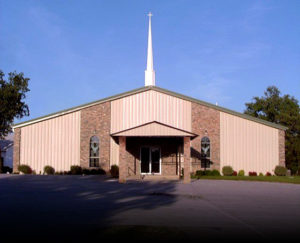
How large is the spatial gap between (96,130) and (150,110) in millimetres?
4522

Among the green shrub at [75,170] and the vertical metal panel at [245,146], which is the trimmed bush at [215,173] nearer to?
the vertical metal panel at [245,146]

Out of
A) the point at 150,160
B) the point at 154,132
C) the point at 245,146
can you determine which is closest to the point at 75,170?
the point at 150,160

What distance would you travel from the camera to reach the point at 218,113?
31.9 meters

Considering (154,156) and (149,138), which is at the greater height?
(149,138)

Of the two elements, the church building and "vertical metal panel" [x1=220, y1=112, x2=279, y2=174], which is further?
"vertical metal panel" [x1=220, y1=112, x2=279, y2=174]

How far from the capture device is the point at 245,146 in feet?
104

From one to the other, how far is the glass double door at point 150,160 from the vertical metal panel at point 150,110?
226cm

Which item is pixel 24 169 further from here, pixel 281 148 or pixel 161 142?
pixel 281 148

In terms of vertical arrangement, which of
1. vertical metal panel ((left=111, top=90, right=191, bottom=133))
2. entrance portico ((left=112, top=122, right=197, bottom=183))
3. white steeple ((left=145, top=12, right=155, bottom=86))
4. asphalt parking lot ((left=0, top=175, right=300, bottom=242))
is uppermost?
white steeple ((left=145, top=12, right=155, bottom=86))

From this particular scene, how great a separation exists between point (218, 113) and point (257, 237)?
958 inches

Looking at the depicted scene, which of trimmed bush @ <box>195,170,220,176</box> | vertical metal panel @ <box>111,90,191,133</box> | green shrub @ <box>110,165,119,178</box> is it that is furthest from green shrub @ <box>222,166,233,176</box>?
green shrub @ <box>110,165,119,178</box>

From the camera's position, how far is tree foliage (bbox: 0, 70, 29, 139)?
39.8 meters

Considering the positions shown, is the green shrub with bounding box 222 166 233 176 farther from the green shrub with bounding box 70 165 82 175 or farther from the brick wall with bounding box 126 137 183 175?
the green shrub with bounding box 70 165 82 175

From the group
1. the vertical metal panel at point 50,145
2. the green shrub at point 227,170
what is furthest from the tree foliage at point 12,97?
Answer: the green shrub at point 227,170
